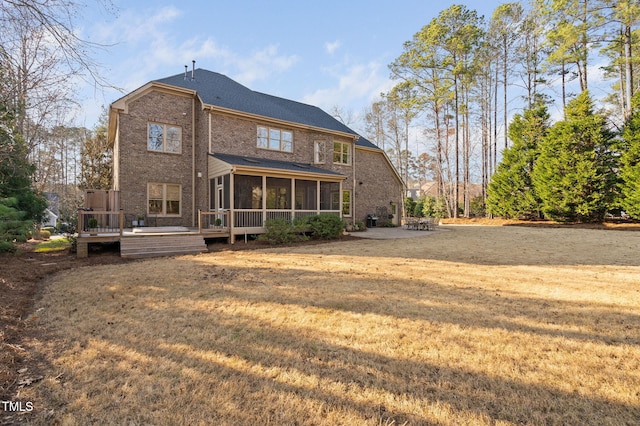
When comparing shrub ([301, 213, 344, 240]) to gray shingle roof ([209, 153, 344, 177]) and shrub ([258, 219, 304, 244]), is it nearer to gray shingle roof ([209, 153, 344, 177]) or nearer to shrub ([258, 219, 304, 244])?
shrub ([258, 219, 304, 244])

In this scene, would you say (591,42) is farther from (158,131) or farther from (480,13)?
(158,131)

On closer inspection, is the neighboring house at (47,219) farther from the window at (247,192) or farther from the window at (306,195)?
the window at (306,195)

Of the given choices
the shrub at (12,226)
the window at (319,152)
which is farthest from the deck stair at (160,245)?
the window at (319,152)

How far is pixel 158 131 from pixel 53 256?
22.4ft

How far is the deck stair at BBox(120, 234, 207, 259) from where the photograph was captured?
958 cm

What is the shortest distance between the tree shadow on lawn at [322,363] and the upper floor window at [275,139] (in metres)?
11.8

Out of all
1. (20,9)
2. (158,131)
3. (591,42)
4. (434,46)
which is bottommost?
(20,9)

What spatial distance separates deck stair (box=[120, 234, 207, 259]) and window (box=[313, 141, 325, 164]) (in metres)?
8.93

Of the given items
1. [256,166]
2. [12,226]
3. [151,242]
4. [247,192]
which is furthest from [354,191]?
[12,226]

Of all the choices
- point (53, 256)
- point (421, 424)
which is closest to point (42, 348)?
point (421, 424)

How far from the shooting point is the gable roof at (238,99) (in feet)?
48.8

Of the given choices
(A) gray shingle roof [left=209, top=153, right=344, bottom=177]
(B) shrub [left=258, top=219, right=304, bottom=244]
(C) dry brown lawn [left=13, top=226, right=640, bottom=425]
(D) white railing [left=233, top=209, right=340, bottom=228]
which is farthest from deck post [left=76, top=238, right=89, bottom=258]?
(B) shrub [left=258, top=219, right=304, bottom=244]

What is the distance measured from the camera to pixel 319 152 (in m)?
18.1

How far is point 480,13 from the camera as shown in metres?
24.3
